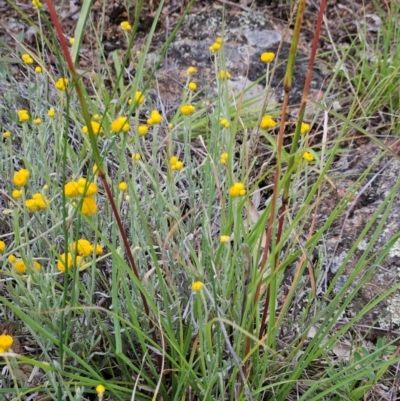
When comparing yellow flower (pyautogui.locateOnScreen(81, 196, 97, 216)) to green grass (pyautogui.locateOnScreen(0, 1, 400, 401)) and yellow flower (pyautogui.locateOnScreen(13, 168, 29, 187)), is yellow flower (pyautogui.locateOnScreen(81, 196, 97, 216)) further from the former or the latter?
yellow flower (pyautogui.locateOnScreen(13, 168, 29, 187))

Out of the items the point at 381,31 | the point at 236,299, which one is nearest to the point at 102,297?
the point at 236,299

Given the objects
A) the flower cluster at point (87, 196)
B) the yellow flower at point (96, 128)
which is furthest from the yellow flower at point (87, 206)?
the yellow flower at point (96, 128)

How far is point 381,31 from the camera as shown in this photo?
2.16 m

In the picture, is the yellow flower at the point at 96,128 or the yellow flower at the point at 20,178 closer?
the yellow flower at the point at 96,128

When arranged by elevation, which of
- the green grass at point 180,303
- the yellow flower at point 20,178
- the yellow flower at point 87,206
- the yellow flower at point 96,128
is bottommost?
the green grass at point 180,303

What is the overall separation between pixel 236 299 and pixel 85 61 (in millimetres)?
1633

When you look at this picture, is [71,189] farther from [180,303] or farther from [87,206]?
[180,303]

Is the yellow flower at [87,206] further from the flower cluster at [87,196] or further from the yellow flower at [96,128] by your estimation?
the yellow flower at [96,128]

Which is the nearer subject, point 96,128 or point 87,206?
point 87,206

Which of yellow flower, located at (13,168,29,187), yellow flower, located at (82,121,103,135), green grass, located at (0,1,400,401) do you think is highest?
yellow flower, located at (82,121,103,135)

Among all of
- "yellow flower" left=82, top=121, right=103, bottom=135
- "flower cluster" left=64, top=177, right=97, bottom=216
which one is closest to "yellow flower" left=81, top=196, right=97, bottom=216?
"flower cluster" left=64, top=177, right=97, bottom=216

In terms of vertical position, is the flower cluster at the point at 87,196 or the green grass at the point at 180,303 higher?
the flower cluster at the point at 87,196

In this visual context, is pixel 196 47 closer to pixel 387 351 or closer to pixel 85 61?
pixel 85 61

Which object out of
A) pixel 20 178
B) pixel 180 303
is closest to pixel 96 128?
pixel 20 178
